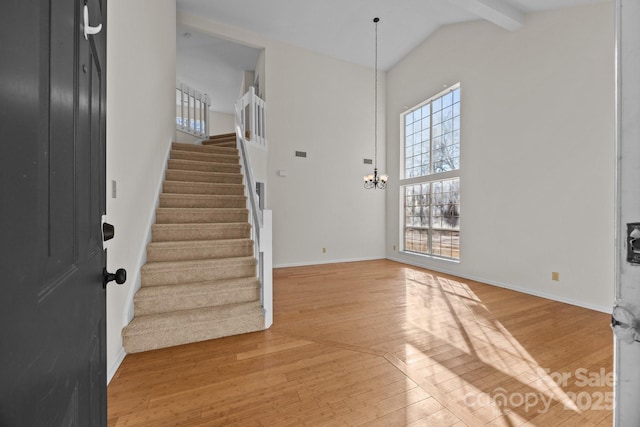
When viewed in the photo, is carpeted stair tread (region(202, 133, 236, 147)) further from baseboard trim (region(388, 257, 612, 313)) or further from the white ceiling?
baseboard trim (region(388, 257, 612, 313))

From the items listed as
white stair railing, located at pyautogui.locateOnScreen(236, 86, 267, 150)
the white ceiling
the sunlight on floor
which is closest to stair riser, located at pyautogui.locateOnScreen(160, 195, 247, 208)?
white stair railing, located at pyautogui.locateOnScreen(236, 86, 267, 150)

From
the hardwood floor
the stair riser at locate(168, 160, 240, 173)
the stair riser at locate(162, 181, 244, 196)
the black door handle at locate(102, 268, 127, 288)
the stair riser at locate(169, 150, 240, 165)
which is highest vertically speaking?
the stair riser at locate(169, 150, 240, 165)

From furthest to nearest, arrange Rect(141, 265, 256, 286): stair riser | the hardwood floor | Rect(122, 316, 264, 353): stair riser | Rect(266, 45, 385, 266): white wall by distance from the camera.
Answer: Rect(266, 45, 385, 266): white wall → Rect(141, 265, 256, 286): stair riser → Rect(122, 316, 264, 353): stair riser → the hardwood floor

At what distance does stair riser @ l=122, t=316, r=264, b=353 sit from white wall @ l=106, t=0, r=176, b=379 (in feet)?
0.37

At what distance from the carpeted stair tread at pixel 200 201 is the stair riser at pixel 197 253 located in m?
0.90

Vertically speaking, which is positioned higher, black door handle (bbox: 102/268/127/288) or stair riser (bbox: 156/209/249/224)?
stair riser (bbox: 156/209/249/224)

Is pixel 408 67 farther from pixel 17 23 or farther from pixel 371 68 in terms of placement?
pixel 17 23

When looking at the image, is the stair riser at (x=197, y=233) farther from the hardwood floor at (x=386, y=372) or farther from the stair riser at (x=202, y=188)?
the hardwood floor at (x=386, y=372)

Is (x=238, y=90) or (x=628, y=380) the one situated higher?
(x=238, y=90)

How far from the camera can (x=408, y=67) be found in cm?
607

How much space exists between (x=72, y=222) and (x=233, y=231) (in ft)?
9.13

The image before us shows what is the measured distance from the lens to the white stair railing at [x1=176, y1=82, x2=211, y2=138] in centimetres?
565

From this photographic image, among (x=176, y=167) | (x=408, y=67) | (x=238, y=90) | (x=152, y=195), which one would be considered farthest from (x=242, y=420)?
(x=238, y=90)

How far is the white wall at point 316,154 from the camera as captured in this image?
18.5ft
